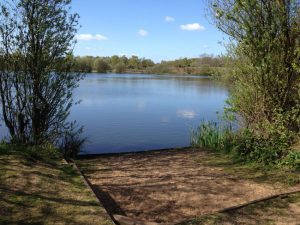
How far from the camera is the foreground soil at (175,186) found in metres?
6.01

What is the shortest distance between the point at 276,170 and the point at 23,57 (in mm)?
6261

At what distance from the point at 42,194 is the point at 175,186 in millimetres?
2421

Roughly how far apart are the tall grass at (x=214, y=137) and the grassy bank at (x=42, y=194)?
15.1ft

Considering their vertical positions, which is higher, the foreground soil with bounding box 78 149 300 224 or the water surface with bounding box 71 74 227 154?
the foreground soil with bounding box 78 149 300 224

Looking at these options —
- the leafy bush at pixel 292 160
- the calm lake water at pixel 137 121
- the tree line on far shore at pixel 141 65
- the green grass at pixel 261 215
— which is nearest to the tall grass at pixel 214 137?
the calm lake water at pixel 137 121

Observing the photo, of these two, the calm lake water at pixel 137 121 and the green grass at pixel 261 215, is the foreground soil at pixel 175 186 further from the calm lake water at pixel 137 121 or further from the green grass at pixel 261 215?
the calm lake water at pixel 137 121

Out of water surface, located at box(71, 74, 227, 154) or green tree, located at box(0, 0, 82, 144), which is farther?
water surface, located at box(71, 74, 227, 154)

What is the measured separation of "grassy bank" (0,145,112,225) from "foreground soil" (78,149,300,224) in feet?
1.33

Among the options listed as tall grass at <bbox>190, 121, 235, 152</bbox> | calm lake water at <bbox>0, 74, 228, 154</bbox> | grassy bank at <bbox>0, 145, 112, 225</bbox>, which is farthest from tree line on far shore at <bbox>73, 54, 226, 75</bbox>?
grassy bank at <bbox>0, 145, 112, 225</bbox>

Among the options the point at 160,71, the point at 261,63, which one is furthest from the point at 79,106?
the point at 160,71

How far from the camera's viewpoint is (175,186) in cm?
718

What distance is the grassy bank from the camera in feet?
16.8

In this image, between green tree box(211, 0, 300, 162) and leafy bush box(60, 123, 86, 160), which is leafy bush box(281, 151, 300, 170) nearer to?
green tree box(211, 0, 300, 162)

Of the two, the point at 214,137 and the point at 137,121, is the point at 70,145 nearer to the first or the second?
the point at 214,137
